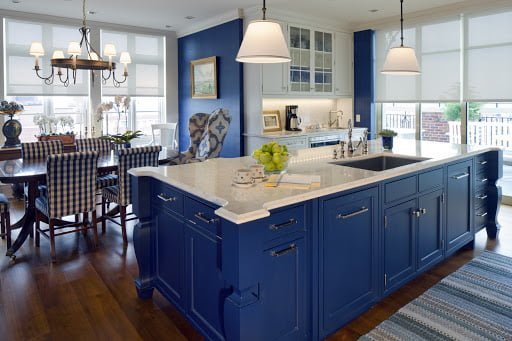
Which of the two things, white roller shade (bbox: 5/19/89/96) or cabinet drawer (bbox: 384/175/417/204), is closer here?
cabinet drawer (bbox: 384/175/417/204)

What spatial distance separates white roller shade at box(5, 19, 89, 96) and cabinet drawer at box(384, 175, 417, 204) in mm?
5650

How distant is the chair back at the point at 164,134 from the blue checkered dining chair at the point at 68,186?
10.0 ft

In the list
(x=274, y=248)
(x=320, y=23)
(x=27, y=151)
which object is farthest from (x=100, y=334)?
(x=320, y=23)

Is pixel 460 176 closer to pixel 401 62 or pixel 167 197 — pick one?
pixel 401 62

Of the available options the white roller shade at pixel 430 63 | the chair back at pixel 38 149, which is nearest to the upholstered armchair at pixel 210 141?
the chair back at pixel 38 149

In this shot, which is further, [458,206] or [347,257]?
[458,206]

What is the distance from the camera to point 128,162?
397 cm

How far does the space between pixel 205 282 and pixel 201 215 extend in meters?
0.37

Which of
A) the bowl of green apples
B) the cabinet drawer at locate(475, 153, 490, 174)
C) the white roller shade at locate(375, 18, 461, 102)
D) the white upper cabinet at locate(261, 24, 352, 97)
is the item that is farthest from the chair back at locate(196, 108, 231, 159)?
the white roller shade at locate(375, 18, 461, 102)

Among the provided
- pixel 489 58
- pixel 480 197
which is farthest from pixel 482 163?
pixel 489 58

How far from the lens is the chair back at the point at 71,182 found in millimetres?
3523

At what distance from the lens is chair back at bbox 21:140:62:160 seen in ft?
14.7

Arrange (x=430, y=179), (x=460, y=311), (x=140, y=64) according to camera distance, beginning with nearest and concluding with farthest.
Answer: (x=460, y=311)
(x=430, y=179)
(x=140, y=64)

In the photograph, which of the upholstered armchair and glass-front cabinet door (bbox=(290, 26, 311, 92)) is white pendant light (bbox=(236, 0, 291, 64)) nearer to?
the upholstered armchair
